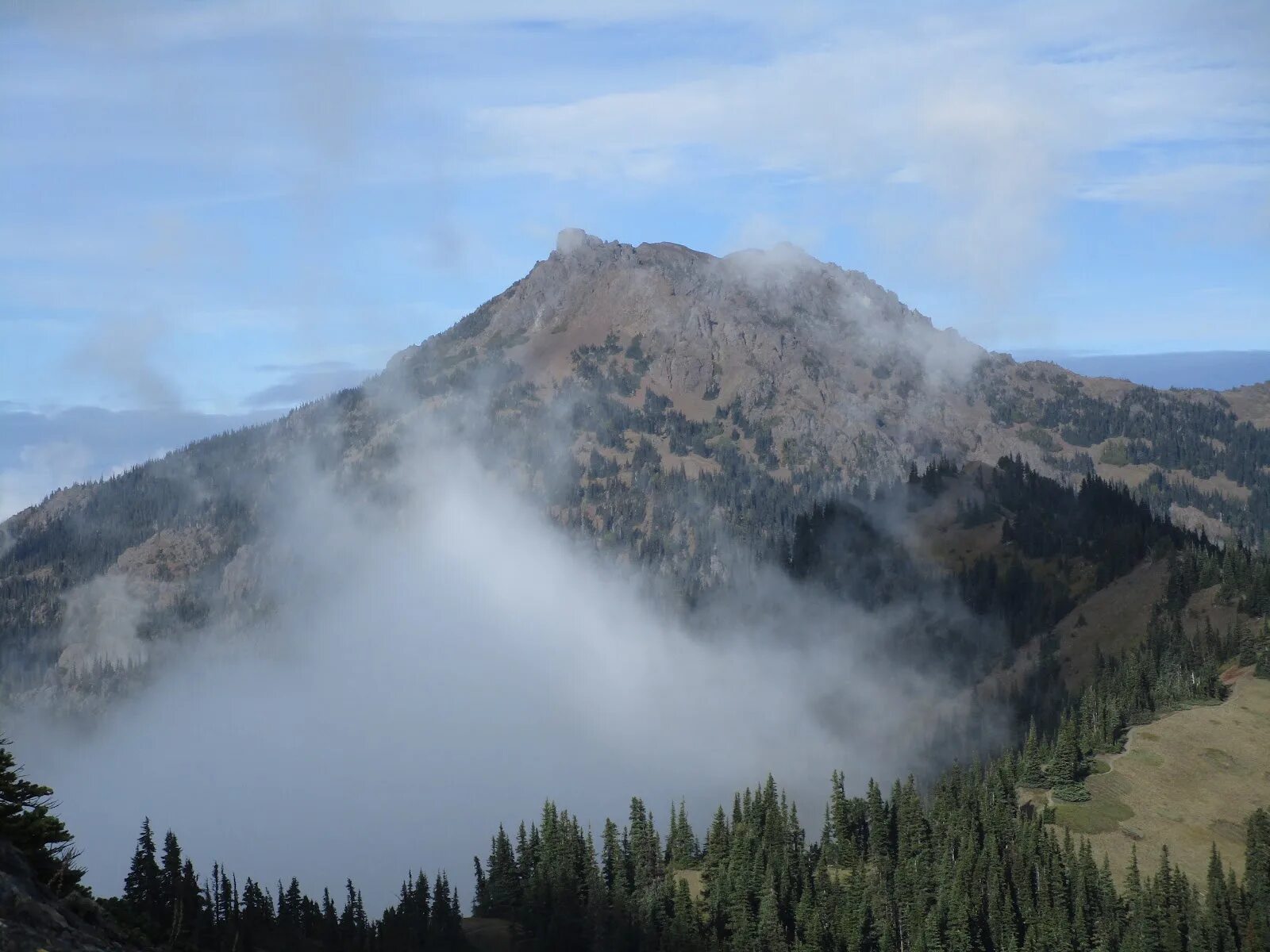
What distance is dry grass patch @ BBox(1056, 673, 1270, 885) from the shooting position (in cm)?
15075

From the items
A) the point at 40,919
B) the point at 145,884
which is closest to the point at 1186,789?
the point at 145,884

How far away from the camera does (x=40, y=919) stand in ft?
132

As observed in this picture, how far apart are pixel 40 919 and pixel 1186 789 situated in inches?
6434

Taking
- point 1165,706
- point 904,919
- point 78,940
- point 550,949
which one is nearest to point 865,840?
point 904,919

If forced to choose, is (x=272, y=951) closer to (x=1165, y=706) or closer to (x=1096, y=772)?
(x=1096, y=772)

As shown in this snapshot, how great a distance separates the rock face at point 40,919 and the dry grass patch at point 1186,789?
5267 inches

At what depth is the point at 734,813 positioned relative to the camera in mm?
175750

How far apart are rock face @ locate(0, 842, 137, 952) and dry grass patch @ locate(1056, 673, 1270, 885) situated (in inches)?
5267

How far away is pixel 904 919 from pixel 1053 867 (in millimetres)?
19206

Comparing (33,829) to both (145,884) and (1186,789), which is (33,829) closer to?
(145,884)

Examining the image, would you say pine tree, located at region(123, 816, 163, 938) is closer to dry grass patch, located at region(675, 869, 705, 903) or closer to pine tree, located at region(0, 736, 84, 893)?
dry grass patch, located at region(675, 869, 705, 903)

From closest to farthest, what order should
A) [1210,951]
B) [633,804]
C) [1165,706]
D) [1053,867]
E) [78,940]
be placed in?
[78,940] < [1210,951] < [1053,867] < [633,804] < [1165,706]

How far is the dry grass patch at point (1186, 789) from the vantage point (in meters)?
151

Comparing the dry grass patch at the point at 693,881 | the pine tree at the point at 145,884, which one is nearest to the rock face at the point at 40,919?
the pine tree at the point at 145,884
